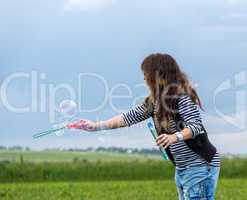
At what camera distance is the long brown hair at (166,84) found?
595cm

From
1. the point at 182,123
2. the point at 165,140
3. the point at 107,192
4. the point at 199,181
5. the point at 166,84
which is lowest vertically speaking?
the point at 107,192

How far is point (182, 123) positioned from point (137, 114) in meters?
0.53

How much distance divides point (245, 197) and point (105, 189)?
2668 mm

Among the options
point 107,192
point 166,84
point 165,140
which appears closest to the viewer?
point 165,140

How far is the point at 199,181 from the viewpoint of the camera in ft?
19.7

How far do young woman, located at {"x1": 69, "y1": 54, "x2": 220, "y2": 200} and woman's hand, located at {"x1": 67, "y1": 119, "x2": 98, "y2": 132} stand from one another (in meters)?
0.62

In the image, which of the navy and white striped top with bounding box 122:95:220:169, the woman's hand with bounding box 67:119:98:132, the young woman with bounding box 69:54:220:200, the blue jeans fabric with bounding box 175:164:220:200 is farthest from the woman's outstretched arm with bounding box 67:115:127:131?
the blue jeans fabric with bounding box 175:164:220:200

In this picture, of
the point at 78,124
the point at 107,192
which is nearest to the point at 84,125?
the point at 78,124

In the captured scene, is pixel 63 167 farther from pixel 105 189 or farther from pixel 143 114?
pixel 143 114

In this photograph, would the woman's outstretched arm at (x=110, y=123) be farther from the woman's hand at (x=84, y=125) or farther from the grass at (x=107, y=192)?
the grass at (x=107, y=192)

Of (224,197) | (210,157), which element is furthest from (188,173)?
(224,197)

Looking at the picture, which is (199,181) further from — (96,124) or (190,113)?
(96,124)

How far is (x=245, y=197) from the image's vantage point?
12.3 metres

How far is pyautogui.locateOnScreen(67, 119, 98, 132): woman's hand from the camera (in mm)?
6523
